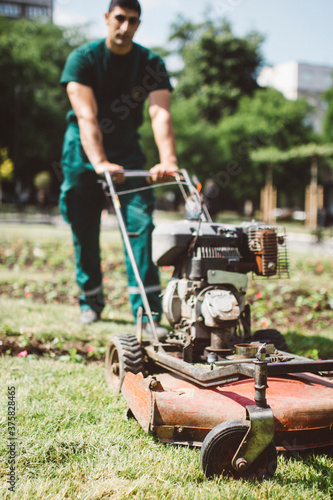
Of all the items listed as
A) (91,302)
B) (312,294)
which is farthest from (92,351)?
(312,294)

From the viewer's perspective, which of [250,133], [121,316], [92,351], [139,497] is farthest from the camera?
[250,133]

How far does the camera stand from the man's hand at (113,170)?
3.34 m

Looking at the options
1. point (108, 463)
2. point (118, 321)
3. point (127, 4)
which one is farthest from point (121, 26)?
point (108, 463)

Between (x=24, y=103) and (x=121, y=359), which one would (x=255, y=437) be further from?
(x=24, y=103)

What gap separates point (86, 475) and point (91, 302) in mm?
2464

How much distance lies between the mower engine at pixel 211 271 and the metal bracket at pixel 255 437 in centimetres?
69

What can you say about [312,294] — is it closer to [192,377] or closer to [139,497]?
[192,377]

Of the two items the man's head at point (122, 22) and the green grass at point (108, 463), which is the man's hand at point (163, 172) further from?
the green grass at point (108, 463)

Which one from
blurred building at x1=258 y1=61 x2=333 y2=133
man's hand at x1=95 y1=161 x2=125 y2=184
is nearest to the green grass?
man's hand at x1=95 y1=161 x2=125 y2=184

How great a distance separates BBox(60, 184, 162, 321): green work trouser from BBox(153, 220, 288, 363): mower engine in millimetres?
769

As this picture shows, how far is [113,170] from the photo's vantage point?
333cm

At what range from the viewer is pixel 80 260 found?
4312 mm

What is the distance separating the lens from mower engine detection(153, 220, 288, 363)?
8.63 feet

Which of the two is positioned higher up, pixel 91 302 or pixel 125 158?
pixel 125 158
